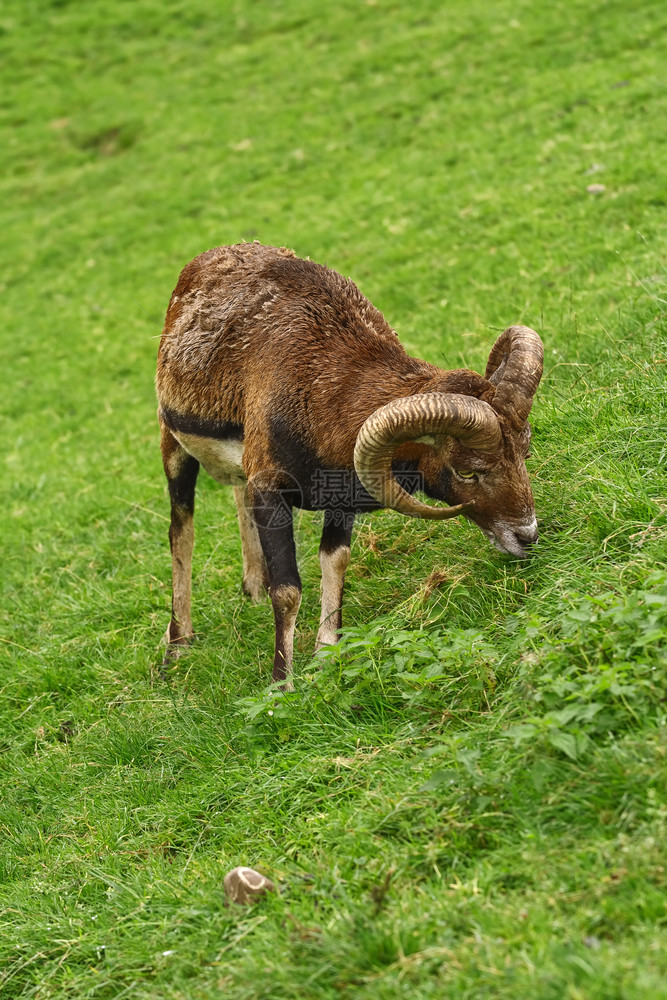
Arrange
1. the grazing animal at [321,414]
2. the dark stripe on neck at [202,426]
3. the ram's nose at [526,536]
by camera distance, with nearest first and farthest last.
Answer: the grazing animal at [321,414], the ram's nose at [526,536], the dark stripe on neck at [202,426]

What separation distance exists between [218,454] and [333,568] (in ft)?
4.21

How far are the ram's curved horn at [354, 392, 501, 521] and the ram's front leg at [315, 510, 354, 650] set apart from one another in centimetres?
78

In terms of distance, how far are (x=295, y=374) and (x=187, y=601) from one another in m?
2.26

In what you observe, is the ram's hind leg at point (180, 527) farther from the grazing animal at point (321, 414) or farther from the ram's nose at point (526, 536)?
the ram's nose at point (526, 536)

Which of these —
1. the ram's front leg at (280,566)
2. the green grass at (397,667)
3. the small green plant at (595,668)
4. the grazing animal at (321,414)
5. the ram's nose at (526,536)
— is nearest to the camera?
the green grass at (397,667)

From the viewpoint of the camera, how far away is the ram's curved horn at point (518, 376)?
20.1 ft

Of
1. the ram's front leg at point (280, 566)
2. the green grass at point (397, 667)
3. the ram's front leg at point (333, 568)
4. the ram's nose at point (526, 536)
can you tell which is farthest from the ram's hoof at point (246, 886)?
the ram's nose at point (526, 536)

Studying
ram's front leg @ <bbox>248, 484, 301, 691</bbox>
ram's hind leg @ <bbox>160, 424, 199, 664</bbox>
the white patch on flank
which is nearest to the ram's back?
the white patch on flank

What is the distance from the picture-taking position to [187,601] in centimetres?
803

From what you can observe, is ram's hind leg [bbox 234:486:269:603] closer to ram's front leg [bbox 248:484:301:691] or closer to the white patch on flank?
the white patch on flank

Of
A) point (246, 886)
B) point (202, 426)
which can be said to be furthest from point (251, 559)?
point (246, 886)

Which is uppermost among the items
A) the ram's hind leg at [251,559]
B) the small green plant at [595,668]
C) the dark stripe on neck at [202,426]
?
the dark stripe on neck at [202,426]

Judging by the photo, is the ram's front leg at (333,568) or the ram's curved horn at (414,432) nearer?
the ram's curved horn at (414,432)

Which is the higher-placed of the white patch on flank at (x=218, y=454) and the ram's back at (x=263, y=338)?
the ram's back at (x=263, y=338)
